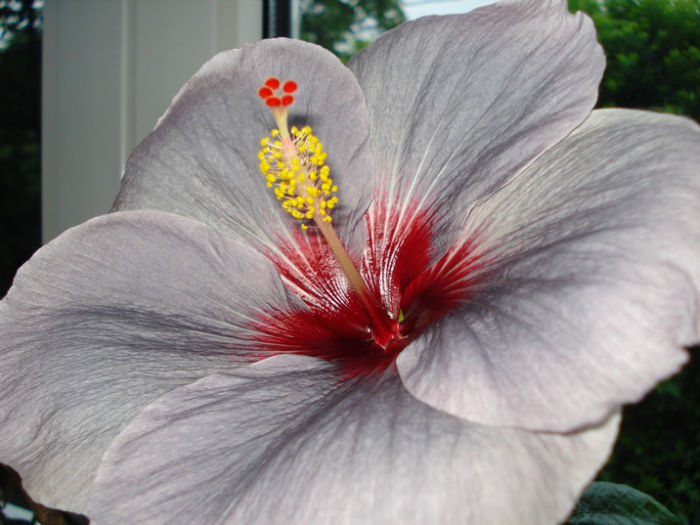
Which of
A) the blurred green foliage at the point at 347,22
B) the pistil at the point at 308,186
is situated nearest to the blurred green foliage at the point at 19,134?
the blurred green foliage at the point at 347,22

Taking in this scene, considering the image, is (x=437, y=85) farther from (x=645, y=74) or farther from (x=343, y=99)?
(x=645, y=74)

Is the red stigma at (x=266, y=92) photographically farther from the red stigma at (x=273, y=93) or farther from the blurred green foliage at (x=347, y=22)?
the blurred green foliage at (x=347, y=22)

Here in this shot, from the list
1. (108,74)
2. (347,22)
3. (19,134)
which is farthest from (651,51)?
(19,134)

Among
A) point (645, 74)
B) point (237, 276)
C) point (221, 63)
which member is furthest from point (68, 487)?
point (645, 74)

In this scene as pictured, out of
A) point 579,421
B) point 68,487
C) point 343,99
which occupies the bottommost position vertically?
point 68,487

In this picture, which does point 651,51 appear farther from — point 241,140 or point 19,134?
point 19,134

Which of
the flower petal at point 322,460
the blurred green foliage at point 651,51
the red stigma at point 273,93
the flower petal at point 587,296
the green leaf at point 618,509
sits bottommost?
the green leaf at point 618,509
